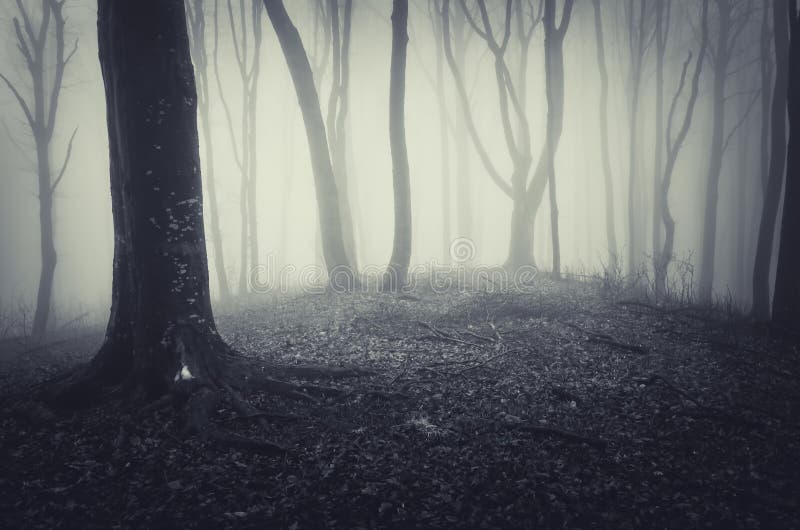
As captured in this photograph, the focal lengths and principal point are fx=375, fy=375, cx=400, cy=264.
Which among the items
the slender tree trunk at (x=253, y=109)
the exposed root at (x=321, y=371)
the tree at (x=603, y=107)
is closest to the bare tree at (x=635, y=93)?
the tree at (x=603, y=107)

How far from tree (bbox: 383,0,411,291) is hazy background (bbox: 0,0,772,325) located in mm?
11029

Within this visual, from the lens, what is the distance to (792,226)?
243 inches

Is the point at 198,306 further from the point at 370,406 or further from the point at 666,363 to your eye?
the point at 666,363

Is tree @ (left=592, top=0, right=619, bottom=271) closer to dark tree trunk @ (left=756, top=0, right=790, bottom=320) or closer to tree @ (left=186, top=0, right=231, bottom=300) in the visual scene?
dark tree trunk @ (left=756, top=0, right=790, bottom=320)

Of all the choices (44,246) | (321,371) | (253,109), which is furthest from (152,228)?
(253,109)

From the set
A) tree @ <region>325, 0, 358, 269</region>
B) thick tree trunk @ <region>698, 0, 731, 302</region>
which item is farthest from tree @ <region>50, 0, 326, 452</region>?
thick tree trunk @ <region>698, 0, 731, 302</region>

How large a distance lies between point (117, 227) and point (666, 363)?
23.5ft

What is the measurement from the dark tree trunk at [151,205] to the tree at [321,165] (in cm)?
633

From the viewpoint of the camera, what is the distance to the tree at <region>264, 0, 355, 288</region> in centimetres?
1027

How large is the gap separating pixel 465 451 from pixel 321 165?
29.6ft

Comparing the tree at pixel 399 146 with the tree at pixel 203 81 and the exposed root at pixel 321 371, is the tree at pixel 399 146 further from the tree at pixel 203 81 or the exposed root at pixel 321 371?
the tree at pixel 203 81

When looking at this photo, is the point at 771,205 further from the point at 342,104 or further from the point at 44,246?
the point at 44,246

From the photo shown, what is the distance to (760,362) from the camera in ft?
16.9

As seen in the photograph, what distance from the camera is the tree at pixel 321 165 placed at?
10.3 metres
